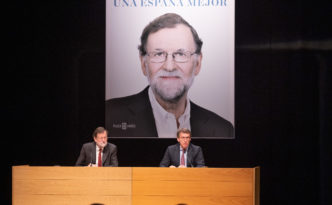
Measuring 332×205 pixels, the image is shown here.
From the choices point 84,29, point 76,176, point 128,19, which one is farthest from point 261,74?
point 76,176

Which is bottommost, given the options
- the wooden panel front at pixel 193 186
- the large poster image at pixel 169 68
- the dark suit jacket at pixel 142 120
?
the wooden panel front at pixel 193 186

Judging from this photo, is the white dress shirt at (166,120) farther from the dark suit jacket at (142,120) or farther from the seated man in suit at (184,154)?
the seated man in suit at (184,154)

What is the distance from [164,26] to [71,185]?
268 cm

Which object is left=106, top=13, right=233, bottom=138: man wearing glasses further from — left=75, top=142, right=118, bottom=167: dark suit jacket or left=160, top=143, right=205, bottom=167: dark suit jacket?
left=75, top=142, right=118, bottom=167: dark suit jacket

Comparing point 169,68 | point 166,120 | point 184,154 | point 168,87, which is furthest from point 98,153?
point 169,68

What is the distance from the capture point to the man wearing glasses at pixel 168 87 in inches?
253

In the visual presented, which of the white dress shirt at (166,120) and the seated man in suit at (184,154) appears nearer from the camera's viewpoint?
the seated man in suit at (184,154)

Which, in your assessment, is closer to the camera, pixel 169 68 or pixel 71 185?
pixel 71 185

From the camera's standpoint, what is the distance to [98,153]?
5391mm

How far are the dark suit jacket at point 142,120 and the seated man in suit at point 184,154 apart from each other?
944mm

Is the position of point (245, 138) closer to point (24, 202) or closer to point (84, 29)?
point (84, 29)

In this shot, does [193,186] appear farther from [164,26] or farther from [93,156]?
[164,26]

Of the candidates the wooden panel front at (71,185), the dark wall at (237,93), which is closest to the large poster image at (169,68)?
the dark wall at (237,93)

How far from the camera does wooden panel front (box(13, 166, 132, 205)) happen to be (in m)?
4.43
